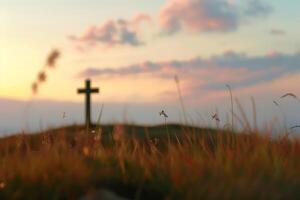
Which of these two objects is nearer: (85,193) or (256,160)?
(85,193)

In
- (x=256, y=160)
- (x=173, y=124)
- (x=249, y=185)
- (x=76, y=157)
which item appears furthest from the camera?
(x=173, y=124)

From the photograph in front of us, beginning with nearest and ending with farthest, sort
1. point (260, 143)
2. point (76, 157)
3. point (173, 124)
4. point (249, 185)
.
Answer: point (249, 185)
point (76, 157)
point (260, 143)
point (173, 124)

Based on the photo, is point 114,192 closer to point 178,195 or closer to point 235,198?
A: point 178,195

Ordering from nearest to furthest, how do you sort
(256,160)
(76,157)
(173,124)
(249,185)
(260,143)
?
(249,185)
(76,157)
(256,160)
(260,143)
(173,124)

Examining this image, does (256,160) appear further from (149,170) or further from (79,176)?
(79,176)

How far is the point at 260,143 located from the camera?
7.06 m

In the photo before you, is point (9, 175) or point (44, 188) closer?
point (44, 188)

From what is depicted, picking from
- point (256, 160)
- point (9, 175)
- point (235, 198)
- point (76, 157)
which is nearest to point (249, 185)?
point (235, 198)

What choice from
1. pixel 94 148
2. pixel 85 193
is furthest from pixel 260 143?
pixel 85 193

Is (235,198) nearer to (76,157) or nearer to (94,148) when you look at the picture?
(76,157)

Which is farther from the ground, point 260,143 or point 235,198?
point 260,143

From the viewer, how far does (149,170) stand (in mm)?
5199

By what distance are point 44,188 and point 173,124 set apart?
1834 cm

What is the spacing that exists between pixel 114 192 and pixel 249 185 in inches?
45.0
